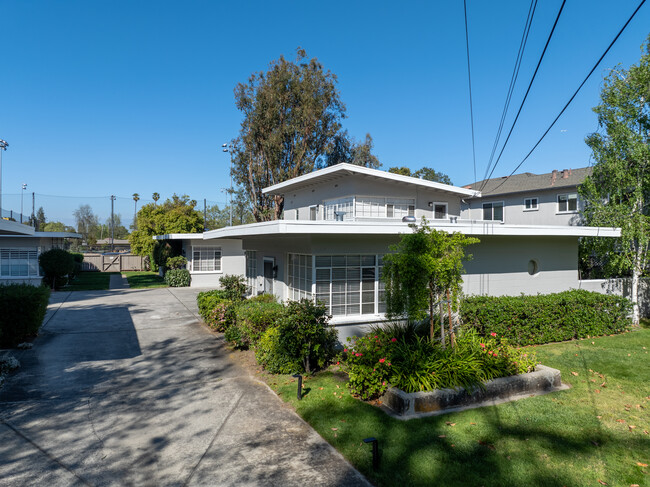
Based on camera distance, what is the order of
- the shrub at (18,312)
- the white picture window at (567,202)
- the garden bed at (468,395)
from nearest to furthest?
the garden bed at (468,395) → the shrub at (18,312) → the white picture window at (567,202)

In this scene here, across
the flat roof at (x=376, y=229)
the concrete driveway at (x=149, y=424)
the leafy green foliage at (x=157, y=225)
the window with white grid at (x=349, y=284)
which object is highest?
the leafy green foliage at (x=157, y=225)

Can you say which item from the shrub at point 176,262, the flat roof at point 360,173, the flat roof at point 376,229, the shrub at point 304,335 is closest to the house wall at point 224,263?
the shrub at point 176,262

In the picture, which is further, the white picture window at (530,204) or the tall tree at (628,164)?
the white picture window at (530,204)

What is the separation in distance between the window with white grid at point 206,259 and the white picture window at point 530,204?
20.2 m

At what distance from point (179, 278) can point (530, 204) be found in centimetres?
2306

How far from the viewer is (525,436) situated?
5402 mm

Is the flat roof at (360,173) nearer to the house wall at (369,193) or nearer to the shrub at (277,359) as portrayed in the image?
the house wall at (369,193)

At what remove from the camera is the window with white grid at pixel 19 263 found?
2156cm

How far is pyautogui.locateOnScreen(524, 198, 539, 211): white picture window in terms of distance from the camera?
2537 centimetres

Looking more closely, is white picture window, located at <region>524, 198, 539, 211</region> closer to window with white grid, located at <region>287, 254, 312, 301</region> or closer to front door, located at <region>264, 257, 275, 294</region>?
front door, located at <region>264, 257, 275, 294</region>

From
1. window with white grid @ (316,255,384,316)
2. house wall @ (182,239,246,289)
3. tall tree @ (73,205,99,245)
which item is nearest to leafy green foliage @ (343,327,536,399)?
window with white grid @ (316,255,384,316)

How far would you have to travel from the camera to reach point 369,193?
1619 centimetres

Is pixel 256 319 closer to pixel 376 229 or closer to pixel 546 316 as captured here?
pixel 376 229

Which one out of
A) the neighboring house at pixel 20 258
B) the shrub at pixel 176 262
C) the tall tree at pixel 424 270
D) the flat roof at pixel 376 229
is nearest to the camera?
the tall tree at pixel 424 270
